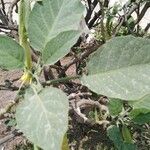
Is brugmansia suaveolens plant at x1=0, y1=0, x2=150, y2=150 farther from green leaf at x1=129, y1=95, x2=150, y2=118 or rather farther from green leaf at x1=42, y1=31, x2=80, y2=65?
green leaf at x1=129, y1=95, x2=150, y2=118

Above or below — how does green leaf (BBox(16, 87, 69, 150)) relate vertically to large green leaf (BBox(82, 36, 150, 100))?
below

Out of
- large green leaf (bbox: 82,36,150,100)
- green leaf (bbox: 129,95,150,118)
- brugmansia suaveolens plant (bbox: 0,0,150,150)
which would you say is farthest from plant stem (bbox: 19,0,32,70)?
green leaf (bbox: 129,95,150,118)

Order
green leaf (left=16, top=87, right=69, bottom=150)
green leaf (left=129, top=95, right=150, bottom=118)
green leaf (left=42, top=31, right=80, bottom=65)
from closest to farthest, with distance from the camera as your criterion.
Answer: green leaf (left=16, top=87, right=69, bottom=150), green leaf (left=42, top=31, right=80, bottom=65), green leaf (left=129, top=95, right=150, bottom=118)

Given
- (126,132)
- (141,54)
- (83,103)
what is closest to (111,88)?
(141,54)

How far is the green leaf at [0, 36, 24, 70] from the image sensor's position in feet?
2.12

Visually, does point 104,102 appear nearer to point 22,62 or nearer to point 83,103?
point 83,103

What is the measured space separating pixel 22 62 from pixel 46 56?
0.13 feet

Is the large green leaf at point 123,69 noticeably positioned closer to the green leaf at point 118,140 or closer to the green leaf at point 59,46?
the green leaf at point 59,46

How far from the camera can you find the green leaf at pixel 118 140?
879 millimetres

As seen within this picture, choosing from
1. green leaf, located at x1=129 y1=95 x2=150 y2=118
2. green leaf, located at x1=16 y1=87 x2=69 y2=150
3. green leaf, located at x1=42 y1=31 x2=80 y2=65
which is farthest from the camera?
green leaf, located at x1=129 y1=95 x2=150 y2=118

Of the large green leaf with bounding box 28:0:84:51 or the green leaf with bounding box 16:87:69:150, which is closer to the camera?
the green leaf with bounding box 16:87:69:150

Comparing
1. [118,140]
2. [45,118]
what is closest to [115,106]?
[118,140]

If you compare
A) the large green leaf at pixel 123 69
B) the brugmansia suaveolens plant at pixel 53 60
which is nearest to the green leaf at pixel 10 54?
the brugmansia suaveolens plant at pixel 53 60

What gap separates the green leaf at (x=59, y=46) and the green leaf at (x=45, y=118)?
0.06m
